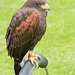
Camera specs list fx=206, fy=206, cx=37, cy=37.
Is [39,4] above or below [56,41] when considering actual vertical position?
above

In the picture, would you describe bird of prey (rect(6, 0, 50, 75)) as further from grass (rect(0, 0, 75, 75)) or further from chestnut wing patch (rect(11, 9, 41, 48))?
grass (rect(0, 0, 75, 75))

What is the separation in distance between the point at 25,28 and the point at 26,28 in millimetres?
19

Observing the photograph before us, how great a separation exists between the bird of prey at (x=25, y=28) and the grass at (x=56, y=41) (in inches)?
105

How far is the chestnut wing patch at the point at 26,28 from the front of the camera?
3.66 meters

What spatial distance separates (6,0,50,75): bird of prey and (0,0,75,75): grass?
2657 millimetres

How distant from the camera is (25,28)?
3699 mm

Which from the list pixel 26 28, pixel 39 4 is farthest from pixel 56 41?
pixel 26 28

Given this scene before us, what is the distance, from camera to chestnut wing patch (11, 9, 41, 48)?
366 cm

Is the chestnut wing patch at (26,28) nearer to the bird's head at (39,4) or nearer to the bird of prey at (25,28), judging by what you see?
the bird of prey at (25,28)

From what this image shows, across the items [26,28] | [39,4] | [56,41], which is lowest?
[56,41]

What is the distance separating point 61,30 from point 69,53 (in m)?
2.48

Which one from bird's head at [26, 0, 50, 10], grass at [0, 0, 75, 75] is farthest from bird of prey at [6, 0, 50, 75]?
grass at [0, 0, 75, 75]

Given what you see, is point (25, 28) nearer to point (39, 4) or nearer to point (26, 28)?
point (26, 28)

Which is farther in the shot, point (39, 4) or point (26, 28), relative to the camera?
point (39, 4)
